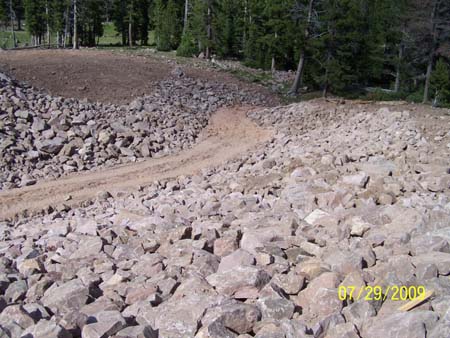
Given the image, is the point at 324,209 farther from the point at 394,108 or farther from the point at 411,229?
the point at 394,108

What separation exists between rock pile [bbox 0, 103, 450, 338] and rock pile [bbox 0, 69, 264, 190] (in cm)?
302

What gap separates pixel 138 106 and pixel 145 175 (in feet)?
17.1

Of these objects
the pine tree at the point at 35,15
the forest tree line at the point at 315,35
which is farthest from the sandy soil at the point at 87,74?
the pine tree at the point at 35,15

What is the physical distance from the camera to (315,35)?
23.6 metres

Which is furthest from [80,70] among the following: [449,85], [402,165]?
[449,85]

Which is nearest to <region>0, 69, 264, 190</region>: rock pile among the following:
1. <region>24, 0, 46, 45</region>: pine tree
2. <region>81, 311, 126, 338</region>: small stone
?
<region>81, 311, 126, 338</region>: small stone

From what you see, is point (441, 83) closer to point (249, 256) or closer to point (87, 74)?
point (87, 74)

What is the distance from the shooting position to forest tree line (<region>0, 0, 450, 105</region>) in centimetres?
2352

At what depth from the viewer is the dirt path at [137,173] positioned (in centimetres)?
1093

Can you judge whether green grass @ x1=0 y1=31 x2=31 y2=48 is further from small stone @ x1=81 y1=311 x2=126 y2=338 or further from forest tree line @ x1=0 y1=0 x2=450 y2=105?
small stone @ x1=81 y1=311 x2=126 y2=338

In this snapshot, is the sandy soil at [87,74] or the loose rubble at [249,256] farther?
the sandy soil at [87,74]

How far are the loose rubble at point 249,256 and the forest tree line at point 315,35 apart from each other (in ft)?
44.9

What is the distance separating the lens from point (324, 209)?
25.6 feet

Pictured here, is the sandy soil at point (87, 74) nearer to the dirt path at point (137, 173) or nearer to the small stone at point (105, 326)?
the dirt path at point (137, 173)
